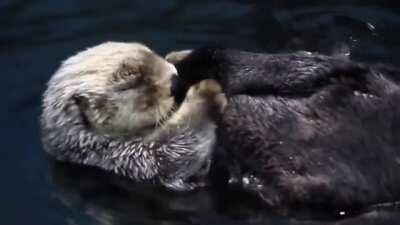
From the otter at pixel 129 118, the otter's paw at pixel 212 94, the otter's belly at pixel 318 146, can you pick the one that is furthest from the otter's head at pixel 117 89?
the otter's belly at pixel 318 146

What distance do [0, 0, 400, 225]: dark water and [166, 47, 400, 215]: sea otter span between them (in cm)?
14

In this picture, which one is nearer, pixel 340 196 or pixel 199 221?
pixel 340 196

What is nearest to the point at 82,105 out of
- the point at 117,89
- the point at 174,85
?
the point at 117,89

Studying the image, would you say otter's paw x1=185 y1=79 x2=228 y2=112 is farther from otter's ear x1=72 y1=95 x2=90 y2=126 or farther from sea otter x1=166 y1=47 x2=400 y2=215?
otter's ear x1=72 y1=95 x2=90 y2=126

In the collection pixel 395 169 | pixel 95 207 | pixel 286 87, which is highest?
pixel 286 87

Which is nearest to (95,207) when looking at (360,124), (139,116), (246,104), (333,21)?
(139,116)

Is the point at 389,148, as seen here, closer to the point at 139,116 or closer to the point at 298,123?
the point at 298,123

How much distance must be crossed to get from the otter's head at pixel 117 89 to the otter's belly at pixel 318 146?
1.22 ft

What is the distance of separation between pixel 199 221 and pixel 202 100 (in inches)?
19.7

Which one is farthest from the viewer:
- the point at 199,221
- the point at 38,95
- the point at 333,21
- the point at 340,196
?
the point at 333,21

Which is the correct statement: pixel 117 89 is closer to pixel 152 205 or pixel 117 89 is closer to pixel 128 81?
pixel 128 81

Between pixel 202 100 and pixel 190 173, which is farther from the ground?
pixel 202 100

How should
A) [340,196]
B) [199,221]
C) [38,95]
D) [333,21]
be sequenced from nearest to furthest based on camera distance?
[340,196], [199,221], [38,95], [333,21]

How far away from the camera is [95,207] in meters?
4.61
